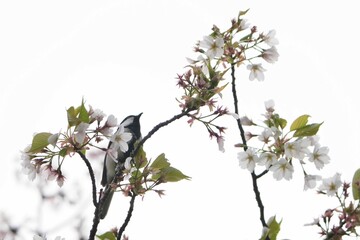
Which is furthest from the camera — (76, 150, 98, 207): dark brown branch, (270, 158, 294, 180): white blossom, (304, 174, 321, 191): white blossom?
(304, 174, 321, 191): white blossom

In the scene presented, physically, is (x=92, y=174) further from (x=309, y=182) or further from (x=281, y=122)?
(x=309, y=182)

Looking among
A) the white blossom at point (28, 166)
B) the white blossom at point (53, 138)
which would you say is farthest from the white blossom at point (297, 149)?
the white blossom at point (28, 166)

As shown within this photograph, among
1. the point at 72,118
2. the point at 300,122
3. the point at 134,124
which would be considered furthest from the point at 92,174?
the point at 134,124

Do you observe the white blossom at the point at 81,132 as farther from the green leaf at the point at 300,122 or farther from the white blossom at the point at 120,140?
the green leaf at the point at 300,122

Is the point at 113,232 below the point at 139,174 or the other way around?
below

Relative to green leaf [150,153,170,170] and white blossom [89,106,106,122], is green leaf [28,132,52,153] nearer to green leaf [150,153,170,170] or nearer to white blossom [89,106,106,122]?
white blossom [89,106,106,122]

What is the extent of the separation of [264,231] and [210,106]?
0.56 m

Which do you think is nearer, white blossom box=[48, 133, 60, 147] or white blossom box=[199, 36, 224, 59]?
white blossom box=[48, 133, 60, 147]

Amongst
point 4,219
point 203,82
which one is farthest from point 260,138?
point 4,219

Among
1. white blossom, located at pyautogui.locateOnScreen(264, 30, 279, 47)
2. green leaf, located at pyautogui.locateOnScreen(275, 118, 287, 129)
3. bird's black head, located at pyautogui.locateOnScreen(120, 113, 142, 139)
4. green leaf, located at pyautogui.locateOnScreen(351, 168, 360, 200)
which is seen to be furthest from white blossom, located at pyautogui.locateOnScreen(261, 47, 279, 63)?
bird's black head, located at pyautogui.locateOnScreen(120, 113, 142, 139)

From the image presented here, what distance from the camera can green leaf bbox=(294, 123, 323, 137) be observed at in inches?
87.6

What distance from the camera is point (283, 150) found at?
221 centimetres

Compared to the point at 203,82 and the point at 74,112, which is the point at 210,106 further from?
the point at 74,112

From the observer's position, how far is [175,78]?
7.66ft
